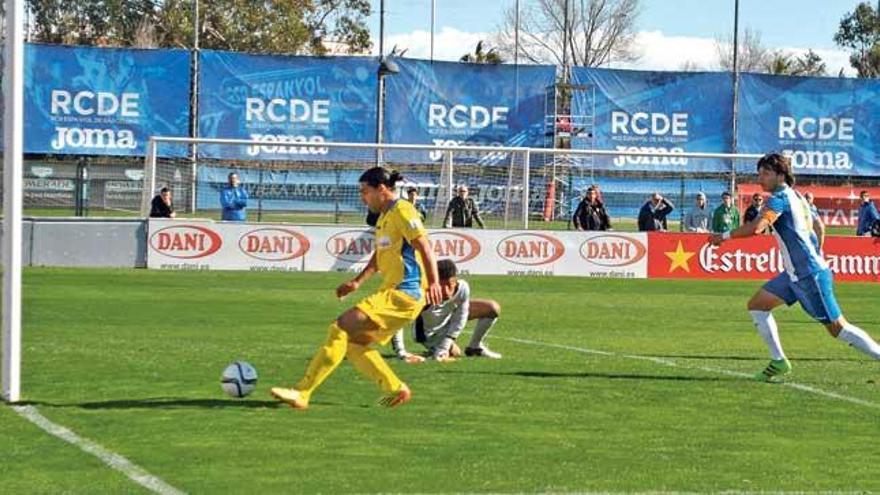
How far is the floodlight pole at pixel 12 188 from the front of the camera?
11375mm

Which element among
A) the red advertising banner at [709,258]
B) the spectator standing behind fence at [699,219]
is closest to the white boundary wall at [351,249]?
the red advertising banner at [709,258]

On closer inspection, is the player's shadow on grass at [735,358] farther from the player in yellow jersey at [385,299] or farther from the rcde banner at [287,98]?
the rcde banner at [287,98]

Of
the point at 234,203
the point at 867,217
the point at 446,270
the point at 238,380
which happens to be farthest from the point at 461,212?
the point at 238,380

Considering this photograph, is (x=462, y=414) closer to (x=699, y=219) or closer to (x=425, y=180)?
(x=699, y=219)

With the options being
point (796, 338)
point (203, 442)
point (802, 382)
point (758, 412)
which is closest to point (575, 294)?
point (796, 338)

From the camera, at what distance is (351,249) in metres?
31.2

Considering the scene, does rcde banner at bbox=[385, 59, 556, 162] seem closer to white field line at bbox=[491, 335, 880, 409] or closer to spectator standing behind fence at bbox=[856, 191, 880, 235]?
spectator standing behind fence at bbox=[856, 191, 880, 235]

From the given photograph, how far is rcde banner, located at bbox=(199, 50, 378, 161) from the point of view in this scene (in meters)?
46.1

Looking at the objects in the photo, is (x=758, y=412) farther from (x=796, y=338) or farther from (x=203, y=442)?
(x=796, y=338)

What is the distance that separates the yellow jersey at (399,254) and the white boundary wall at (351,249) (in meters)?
19.3

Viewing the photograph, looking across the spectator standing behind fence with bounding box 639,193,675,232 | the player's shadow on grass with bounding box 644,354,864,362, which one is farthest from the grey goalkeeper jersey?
the spectator standing behind fence with bounding box 639,193,675,232

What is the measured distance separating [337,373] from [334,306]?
29.4 ft

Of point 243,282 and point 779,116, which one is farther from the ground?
point 779,116

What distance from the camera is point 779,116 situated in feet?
164
